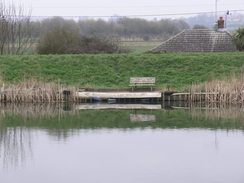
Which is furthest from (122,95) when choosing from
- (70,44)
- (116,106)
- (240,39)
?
(240,39)

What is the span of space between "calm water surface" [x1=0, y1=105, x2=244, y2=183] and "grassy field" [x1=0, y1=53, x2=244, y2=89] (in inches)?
222

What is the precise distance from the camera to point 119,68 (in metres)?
33.6

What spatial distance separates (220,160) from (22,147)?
6580 mm

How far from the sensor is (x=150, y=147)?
59.5 ft

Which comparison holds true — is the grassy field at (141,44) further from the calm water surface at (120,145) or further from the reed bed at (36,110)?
the calm water surface at (120,145)

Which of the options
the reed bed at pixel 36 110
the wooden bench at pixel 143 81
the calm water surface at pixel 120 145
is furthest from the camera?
the wooden bench at pixel 143 81

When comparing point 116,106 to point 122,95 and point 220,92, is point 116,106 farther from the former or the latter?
point 220,92

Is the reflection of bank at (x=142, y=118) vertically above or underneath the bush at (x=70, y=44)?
underneath

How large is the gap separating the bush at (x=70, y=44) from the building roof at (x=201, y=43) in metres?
3.86

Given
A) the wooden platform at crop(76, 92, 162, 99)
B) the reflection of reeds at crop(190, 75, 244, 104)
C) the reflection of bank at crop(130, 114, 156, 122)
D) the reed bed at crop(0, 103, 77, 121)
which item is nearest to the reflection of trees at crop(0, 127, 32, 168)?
the reed bed at crop(0, 103, 77, 121)

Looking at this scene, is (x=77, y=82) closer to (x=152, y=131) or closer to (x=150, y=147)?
(x=152, y=131)

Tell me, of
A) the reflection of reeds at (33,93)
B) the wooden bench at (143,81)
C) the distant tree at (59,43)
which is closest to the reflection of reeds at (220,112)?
the wooden bench at (143,81)

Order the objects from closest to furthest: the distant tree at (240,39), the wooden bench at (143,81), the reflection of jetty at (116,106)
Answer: the reflection of jetty at (116,106) → the wooden bench at (143,81) → the distant tree at (240,39)

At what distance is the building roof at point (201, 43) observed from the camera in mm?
37844
